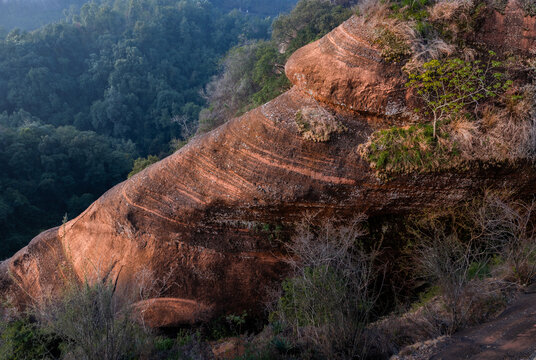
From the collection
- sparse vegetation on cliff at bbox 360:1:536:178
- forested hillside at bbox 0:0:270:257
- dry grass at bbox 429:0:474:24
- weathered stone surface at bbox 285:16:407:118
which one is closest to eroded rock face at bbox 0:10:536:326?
weathered stone surface at bbox 285:16:407:118

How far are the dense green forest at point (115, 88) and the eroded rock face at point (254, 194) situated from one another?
10.6m

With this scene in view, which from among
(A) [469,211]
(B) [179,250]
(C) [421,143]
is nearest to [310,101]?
(C) [421,143]

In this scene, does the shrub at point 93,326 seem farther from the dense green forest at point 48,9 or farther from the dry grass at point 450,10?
the dense green forest at point 48,9

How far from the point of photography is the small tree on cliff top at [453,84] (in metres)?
8.22

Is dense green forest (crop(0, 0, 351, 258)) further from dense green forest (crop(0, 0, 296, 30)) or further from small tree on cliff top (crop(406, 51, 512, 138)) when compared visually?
dense green forest (crop(0, 0, 296, 30))

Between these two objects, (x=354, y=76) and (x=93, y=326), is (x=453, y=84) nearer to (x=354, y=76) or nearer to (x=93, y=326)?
(x=354, y=76)

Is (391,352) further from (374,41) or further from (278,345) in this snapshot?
(374,41)

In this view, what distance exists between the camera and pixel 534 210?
920cm

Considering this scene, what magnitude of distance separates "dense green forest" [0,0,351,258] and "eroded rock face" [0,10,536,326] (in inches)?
417

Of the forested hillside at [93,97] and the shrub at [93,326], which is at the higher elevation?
the forested hillside at [93,97]

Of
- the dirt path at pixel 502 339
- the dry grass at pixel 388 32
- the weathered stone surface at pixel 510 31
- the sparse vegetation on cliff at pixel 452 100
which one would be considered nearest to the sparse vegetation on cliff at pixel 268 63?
the dry grass at pixel 388 32

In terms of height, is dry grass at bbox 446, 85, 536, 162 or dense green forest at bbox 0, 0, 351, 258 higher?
dense green forest at bbox 0, 0, 351, 258

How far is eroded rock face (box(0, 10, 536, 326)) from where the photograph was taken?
881 centimetres

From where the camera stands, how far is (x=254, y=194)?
30.1 feet
